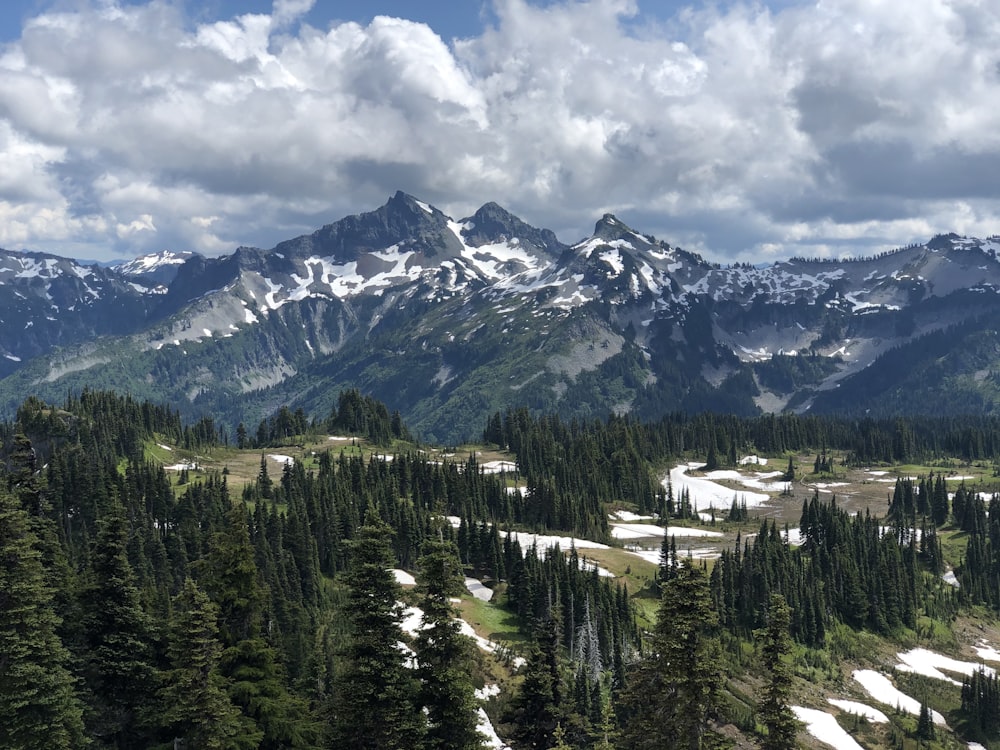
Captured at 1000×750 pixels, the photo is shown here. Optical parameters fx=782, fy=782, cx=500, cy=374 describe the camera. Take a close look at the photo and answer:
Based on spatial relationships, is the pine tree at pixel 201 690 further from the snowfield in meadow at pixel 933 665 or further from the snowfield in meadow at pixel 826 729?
the snowfield in meadow at pixel 933 665

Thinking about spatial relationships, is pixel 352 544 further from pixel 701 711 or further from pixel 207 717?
pixel 701 711

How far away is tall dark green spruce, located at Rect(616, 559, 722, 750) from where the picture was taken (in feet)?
122

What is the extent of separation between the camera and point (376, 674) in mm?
36344

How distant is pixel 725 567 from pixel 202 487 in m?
107

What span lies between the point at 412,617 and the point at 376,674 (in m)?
49.4

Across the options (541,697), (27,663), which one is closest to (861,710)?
(541,697)

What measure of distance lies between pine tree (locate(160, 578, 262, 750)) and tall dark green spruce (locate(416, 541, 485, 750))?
534 inches

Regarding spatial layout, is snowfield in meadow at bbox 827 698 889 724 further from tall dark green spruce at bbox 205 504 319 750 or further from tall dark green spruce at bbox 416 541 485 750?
tall dark green spruce at bbox 416 541 485 750

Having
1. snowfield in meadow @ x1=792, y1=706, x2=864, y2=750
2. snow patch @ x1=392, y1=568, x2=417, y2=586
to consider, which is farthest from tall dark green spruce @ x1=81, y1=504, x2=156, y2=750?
snowfield in meadow @ x1=792, y1=706, x2=864, y2=750

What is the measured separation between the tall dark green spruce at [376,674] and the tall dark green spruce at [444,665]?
832 millimetres

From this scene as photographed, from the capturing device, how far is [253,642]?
46969 millimetres

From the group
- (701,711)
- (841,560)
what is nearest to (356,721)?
(701,711)

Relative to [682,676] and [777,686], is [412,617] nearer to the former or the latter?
[682,676]

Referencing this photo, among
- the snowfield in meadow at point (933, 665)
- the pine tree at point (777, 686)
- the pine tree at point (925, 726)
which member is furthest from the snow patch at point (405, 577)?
the pine tree at point (777, 686)
